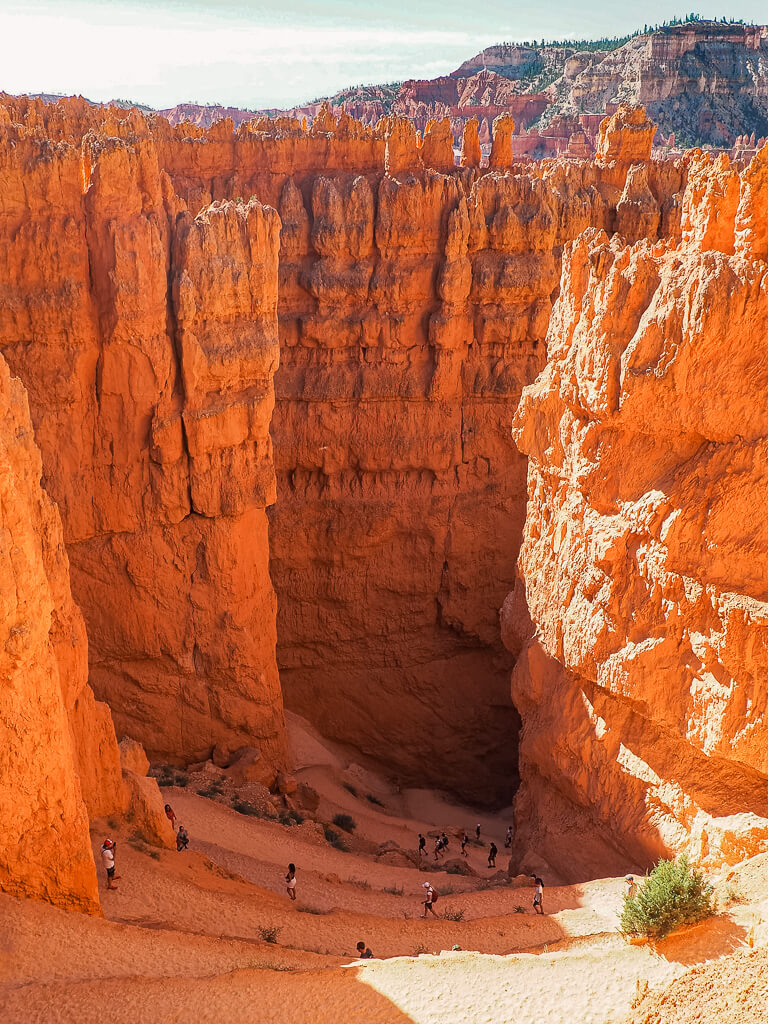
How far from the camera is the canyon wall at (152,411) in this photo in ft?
48.0

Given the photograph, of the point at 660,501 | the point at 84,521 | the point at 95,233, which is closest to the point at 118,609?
the point at 84,521

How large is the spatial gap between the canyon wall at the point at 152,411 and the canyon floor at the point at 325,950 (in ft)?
12.5

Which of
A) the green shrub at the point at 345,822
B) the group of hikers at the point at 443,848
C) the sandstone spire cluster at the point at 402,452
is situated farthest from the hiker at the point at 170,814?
the group of hikers at the point at 443,848

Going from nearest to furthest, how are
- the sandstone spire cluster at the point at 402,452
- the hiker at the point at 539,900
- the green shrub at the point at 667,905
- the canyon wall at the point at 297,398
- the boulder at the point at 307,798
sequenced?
the green shrub at the point at 667,905, the sandstone spire cluster at the point at 402,452, the hiker at the point at 539,900, the canyon wall at the point at 297,398, the boulder at the point at 307,798

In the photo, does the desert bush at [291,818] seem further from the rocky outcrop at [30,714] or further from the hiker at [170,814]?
the rocky outcrop at [30,714]

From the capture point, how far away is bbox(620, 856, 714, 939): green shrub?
33.5 ft

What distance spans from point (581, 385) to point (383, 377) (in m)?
9.36

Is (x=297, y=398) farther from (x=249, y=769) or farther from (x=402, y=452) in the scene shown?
(x=249, y=769)

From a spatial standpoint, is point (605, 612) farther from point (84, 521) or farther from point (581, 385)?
point (84, 521)

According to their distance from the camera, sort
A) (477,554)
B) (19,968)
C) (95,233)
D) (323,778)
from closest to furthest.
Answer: (19,968), (95,233), (323,778), (477,554)

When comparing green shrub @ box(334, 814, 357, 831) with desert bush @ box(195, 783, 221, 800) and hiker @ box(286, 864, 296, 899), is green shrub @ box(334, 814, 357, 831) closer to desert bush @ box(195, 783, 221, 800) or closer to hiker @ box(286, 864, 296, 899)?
desert bush @ box(195, 783, 221, 800)

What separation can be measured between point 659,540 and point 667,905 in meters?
4.31

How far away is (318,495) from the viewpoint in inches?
912

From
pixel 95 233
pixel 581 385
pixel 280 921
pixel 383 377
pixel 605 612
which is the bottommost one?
pixel 280 921
